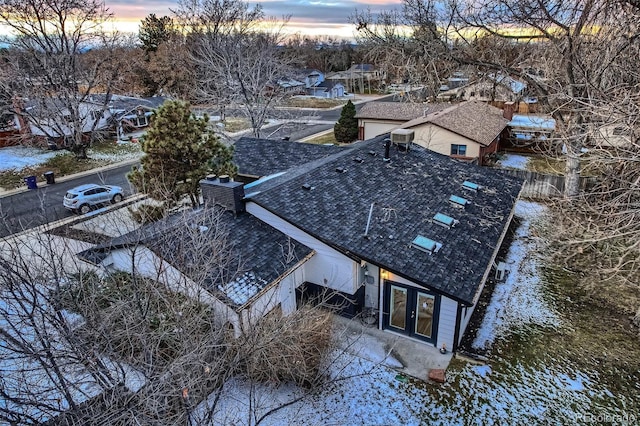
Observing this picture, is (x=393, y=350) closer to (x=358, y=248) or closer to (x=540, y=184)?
(x=358, y=248)

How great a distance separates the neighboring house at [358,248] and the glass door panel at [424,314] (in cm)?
3

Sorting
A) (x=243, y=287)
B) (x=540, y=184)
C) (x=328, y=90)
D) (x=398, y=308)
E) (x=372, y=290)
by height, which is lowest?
(x=398, y=308)

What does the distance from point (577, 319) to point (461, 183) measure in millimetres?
6656

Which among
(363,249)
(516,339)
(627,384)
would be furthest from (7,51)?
(627,384)

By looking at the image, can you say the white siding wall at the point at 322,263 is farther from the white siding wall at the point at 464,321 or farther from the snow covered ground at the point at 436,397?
the white siding wall at the point at 464,321

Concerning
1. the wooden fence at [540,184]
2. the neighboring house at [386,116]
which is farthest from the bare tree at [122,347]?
the neighboring house at [386,116]

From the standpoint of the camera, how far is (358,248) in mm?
11656

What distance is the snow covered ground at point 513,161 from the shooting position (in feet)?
94.6

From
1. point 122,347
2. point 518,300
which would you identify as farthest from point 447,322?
point 122,347

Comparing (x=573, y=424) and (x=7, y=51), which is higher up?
(x=7, y=51)

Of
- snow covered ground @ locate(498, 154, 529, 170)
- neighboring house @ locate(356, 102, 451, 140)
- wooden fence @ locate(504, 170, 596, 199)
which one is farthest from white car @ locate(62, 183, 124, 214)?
snow covered ground @ locate(498, 154, 529, 170)

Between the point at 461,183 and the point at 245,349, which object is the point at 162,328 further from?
the point at 461,183

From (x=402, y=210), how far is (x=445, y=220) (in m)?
1.48

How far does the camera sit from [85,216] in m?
21.0
